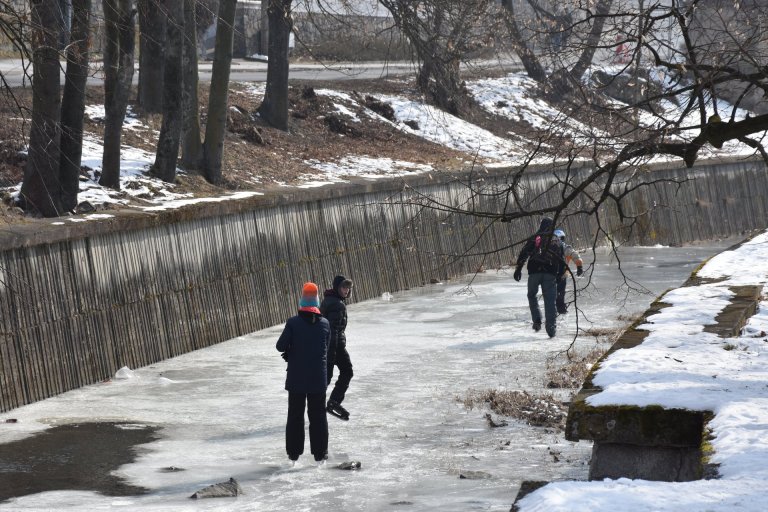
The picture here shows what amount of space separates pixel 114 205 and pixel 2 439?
576cm

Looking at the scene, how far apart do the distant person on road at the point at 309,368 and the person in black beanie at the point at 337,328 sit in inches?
40.4

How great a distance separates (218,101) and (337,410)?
398 inches

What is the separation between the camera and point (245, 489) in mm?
9297

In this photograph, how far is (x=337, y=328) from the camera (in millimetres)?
11609

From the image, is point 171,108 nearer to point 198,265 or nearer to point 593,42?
point 198,265

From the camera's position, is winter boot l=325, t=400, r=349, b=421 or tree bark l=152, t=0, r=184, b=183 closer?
winter boot l=325, t=400, r=349, b=421

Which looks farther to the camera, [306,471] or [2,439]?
[2,439]

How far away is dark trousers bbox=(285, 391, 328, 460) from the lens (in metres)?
10.1

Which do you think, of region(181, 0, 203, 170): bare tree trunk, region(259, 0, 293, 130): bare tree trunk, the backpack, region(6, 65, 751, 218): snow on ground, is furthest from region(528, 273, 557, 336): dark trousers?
region(259, 0, 293, 130): bare tree trunk

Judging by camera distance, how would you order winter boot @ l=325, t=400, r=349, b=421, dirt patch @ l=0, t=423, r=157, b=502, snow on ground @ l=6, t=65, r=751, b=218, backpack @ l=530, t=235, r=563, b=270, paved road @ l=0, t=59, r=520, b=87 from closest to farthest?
dirt patch @ l=0, t=423, r=157, b=502 < winter boot @ l=325, t=400, r=349, b=421 < backpack @ l=530, t=235, r=563, b=270 < snow on ground @ l=6, t=65, r=751, b=218 < paved road @ l=0, t=59, r=520, b=87

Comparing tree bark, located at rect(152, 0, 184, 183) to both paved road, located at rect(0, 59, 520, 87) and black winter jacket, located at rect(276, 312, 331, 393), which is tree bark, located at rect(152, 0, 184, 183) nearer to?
paved road, located at rect(0, 59, 520, 87)

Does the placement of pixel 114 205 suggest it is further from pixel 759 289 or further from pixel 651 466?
pixel 651 466

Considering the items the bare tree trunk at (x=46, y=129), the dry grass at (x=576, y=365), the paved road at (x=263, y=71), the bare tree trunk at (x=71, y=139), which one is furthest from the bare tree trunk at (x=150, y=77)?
the dry grass at (x=576, y=365)

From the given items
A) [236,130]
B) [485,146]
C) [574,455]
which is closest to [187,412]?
[574,455]
